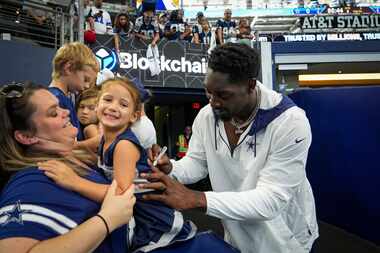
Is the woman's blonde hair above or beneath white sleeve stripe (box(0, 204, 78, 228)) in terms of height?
above

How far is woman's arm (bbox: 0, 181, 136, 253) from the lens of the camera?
3.29 feet

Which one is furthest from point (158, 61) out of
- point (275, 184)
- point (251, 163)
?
point (275, 184)

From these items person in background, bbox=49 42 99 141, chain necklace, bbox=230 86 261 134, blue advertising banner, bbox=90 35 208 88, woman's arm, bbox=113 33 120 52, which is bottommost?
chain necklace, bbox=230 86 261 134

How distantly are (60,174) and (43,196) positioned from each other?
99mm

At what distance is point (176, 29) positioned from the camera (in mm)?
11797

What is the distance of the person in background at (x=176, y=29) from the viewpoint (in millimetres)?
11445

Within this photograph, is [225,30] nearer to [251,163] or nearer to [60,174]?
[251,163]

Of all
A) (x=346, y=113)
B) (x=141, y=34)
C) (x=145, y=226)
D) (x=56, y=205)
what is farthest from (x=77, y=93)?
(x=141, y=34)

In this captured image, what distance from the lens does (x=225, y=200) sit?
1.50 meters

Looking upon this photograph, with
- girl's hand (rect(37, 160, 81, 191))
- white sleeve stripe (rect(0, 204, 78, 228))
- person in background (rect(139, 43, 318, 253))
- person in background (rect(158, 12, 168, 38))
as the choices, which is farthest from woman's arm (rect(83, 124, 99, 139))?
person in background (rect(158, 12, 168, 38))

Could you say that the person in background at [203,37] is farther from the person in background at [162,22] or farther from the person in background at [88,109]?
the person in background at [88,109]

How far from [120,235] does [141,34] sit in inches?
392

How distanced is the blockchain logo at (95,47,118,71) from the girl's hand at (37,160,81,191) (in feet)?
30.8

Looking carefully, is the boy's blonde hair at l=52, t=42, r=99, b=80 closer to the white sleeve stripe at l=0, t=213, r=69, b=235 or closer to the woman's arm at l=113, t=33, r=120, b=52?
the white sleeve stripe at l=0, t=213, r=69, b=235
